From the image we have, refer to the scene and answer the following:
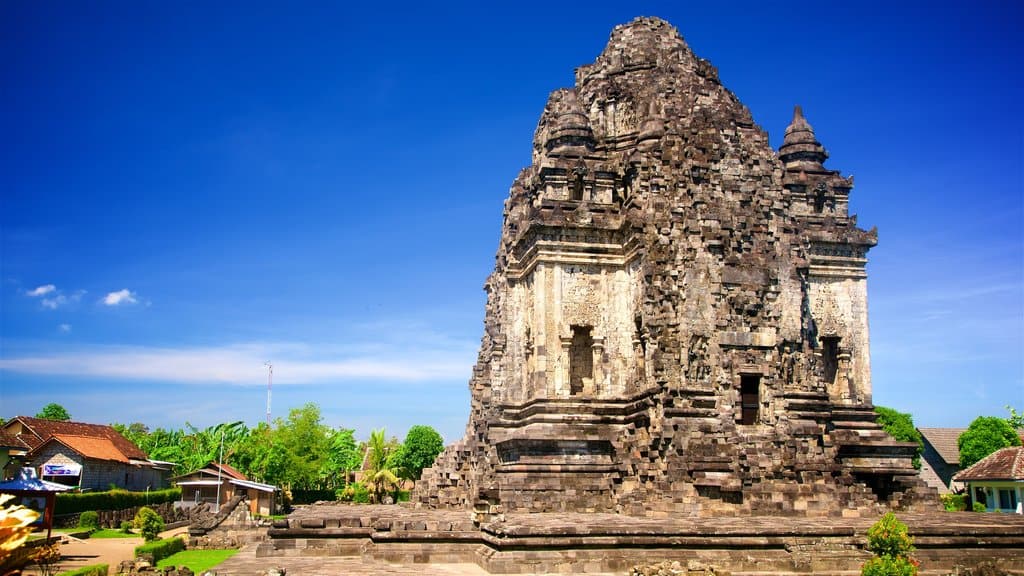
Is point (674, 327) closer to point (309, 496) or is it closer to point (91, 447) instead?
point (309, 496)

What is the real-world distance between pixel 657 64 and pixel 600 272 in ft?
22.6

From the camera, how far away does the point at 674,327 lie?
2030 cm

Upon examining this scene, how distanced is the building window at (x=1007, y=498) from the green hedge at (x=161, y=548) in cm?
3296

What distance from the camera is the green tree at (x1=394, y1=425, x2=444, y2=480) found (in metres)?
62.5

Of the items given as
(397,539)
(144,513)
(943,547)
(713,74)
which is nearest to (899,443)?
(943,547)

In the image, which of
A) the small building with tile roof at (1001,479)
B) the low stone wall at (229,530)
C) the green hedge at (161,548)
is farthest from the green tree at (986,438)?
the green hedge at (161,548)

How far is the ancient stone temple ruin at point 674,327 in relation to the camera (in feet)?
61.6

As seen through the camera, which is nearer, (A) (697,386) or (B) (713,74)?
(A) (697,386)

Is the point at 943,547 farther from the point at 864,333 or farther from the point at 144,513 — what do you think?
A: the point at 144,513

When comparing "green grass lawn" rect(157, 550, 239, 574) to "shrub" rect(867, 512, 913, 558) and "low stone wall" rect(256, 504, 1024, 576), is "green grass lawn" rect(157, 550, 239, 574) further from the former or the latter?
"shrub" rect(867, 512, 913, 558)

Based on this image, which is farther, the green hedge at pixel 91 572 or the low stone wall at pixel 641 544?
the green hedge at pixel 91 572

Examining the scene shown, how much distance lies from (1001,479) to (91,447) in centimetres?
4248

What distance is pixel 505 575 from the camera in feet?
44.7

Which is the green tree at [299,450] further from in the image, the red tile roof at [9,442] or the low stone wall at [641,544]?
the low stone wall at [641,544]
